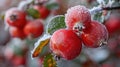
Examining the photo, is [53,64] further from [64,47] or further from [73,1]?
[73,1]

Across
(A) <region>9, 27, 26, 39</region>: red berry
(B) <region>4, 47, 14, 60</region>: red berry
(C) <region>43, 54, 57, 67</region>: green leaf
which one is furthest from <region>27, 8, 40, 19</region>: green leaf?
(B) <region>4, 47, 14, 60</region>: red berry

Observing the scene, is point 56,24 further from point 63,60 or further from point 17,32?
point 63,60

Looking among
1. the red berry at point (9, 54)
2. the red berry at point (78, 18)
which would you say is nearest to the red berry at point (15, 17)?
the red berry at point (78, 18)

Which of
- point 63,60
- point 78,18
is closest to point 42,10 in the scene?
point 63,60

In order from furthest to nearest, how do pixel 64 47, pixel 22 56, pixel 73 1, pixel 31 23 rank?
1. pixel 22 56
2. pixel 31 23
3. pixel 73 1
4. pixel 64 47

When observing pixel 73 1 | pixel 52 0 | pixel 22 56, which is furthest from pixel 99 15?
pixel 22 56

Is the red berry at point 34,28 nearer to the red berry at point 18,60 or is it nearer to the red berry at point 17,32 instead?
the red berry at point 17,32
